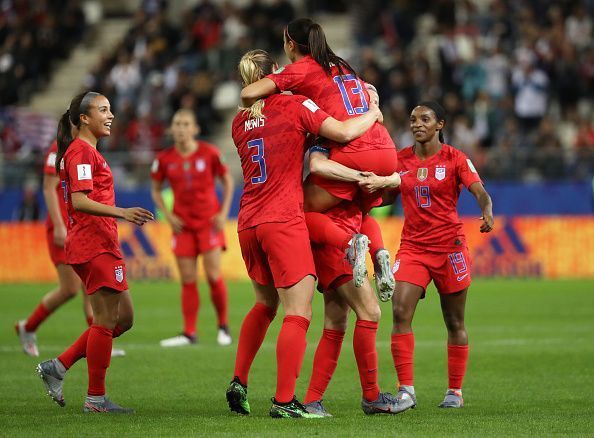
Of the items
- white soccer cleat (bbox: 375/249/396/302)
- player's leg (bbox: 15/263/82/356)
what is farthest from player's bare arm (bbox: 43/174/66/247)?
white soccer cleat (bbox: 375/249/396/302)

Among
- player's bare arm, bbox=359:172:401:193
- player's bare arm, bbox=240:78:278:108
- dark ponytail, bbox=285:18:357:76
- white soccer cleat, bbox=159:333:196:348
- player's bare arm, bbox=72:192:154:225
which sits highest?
dark ponytail, bbox=285:18:357:76

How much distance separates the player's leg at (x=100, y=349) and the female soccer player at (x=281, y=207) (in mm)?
1024

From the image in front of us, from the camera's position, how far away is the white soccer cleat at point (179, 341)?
1405 centimetres

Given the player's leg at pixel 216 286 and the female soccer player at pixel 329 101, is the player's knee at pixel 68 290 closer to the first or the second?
the player's leg at pixel 216 286

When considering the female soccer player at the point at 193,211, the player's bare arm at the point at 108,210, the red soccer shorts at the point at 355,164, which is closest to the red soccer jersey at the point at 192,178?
the female soccer player at the point at 193,211

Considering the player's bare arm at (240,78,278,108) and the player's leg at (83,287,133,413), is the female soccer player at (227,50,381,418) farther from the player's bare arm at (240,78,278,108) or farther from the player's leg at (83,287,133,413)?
the player's leg at (83,287,133,413)

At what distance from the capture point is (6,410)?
8.98 meters

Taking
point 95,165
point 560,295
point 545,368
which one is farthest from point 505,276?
point 95,165

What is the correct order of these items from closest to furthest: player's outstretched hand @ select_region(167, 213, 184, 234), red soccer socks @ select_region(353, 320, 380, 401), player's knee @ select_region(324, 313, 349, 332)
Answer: red soccer socks @ select_region(353, 320, 380, 401) → player's knee @ select_region(324, 313, 349, 332) → player's outstretched hand @ select_region(167, 213, 184, 234)

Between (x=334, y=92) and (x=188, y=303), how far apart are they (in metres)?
6.56

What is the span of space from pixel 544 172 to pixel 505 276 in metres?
2.34

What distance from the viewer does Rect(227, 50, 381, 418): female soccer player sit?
8.08 meters

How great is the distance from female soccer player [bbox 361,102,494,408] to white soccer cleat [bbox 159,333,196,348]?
16.6 ft

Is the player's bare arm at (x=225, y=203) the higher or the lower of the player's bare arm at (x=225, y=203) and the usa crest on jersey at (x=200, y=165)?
the lower
